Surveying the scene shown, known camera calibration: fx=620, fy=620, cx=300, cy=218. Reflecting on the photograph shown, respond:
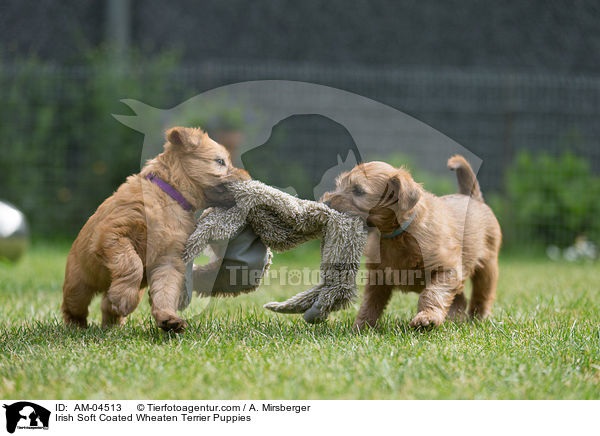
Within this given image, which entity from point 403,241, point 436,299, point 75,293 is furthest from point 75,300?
point 436,299

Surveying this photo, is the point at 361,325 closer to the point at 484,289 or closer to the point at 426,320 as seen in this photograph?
the point at 426,320

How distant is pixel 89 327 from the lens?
332 centimetres

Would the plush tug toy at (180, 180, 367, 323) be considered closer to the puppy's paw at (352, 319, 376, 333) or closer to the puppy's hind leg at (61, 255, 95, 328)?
the puppy's paw at (352, 319, 376, 333)

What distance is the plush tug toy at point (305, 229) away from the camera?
10.0ft

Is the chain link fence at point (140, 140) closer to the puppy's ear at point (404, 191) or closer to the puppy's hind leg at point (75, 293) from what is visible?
the puppy's ear at point (404, 191)

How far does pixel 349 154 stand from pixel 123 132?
474 centimetres

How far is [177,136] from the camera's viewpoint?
125 inches

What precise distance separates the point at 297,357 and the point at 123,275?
0.88 m

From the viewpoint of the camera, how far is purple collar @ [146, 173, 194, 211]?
3.09 m

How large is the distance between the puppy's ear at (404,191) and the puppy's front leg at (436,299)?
40 cm

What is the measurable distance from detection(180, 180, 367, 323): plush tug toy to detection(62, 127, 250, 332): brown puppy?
0.12 metres
